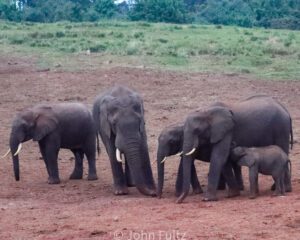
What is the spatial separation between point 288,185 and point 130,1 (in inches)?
3017

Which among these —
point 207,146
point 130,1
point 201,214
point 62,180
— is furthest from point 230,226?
point 130,1

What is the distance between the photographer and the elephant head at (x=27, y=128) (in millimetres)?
13594

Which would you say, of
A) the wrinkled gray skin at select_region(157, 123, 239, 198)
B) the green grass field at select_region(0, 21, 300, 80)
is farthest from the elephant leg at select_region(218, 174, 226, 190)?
the green grass field at select_region(0, 21, 300, 80)

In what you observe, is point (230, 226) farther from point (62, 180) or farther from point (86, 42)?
point (86, 42)

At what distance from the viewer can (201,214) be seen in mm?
10250

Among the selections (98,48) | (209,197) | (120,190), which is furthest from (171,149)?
(98,48)

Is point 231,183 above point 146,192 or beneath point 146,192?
above

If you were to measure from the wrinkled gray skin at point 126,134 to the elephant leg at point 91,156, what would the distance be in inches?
54.9

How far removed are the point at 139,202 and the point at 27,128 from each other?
2730 millimetres

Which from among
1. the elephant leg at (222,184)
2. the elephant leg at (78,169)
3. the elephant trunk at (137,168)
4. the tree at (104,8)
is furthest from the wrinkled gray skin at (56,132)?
the tree at (104,8)

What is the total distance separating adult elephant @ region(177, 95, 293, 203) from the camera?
11789mm

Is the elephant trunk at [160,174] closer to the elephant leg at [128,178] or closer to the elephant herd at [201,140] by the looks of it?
the elephant herd at [201,140]

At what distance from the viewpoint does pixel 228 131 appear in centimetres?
1197

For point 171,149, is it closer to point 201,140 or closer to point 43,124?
point 201,140
